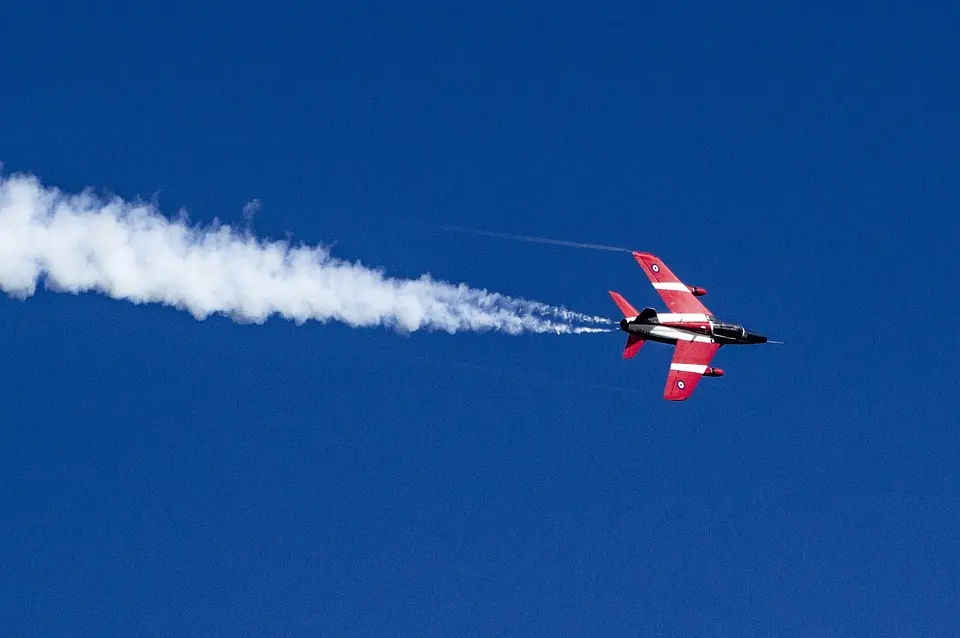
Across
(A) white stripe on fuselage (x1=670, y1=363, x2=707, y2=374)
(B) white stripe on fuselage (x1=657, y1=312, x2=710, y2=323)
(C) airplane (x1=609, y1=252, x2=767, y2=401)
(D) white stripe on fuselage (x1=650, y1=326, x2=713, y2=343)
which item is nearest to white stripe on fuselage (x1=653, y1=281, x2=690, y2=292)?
(C) airplane (x1=609, y1=252, x2=767, y2=401)

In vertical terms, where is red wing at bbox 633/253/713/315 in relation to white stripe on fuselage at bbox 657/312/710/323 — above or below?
above

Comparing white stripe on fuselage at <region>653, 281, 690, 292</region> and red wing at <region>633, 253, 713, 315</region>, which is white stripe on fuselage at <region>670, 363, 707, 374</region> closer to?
red wing at <region>633, 253, 713, 315</region>

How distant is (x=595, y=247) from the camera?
6981cm

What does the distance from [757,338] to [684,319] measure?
4586 millimetres

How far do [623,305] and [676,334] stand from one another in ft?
10.6

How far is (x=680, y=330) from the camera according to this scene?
81.1 m

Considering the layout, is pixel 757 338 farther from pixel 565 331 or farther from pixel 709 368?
pixel 565 331

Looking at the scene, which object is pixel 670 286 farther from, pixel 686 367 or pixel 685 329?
pixel 686 367

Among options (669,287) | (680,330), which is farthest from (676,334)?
(669,287)

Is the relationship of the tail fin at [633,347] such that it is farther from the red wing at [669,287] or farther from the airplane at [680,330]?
the red wing at [669,287]

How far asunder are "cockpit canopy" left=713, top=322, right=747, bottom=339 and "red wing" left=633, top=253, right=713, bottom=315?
111cm

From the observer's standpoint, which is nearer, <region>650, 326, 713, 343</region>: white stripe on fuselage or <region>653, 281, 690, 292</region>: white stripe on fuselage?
<region>650, 326, 713, 343</region>: white stripe on fuselage

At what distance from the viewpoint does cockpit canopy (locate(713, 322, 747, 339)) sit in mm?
82188

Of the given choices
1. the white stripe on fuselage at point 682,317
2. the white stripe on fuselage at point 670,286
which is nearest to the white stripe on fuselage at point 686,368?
the white stripe on fuselage at point 682,317
